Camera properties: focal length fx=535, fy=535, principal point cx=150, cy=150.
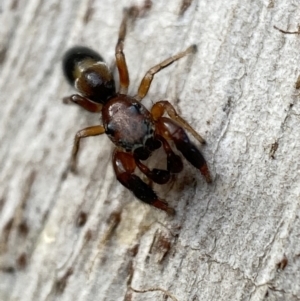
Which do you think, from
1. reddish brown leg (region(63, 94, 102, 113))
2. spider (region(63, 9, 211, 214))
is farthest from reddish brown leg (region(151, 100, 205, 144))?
reddish brown leg (region(63, 94, 102, 113))

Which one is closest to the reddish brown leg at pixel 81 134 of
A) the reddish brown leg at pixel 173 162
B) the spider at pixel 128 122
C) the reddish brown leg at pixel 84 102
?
the spider at pixel 128 122

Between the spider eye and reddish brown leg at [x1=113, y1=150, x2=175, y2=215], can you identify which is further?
the spider eye

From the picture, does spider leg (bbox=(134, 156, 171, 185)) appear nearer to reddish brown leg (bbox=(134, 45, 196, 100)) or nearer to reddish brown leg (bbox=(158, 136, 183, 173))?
reddish brown leg (bbox=(158, 136, 183, 173))

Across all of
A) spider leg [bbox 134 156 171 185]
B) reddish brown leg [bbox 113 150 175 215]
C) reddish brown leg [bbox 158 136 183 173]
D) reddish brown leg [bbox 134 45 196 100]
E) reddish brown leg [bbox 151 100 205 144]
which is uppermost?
reddish brown leg [bbox 134 45 196 100]

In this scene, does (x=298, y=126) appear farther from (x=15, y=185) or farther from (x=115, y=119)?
(x=15, y=185)

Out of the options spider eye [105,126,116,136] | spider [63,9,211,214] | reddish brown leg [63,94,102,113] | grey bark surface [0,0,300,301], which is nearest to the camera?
grey bark surface [0,0,300,301]

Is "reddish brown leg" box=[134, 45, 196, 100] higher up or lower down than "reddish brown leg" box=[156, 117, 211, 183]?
higher up
